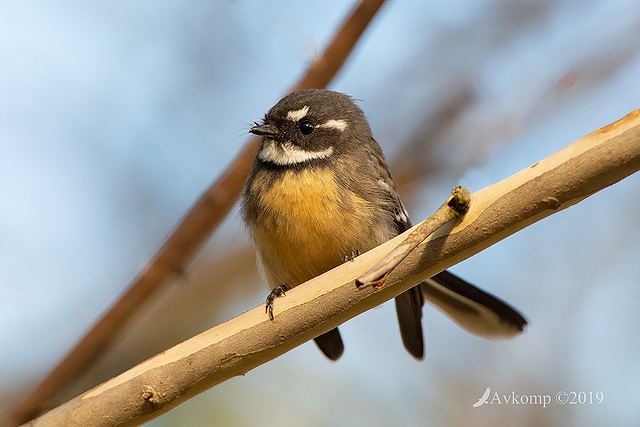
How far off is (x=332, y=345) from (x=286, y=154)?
1.42 meters

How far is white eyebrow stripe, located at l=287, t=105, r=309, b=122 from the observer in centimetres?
491

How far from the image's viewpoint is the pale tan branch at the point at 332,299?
2625 millimetres

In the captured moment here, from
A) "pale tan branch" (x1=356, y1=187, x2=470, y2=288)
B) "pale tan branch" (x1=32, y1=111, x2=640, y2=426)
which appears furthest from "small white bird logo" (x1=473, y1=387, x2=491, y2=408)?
"pale tan branch" (x1=356, y1=187, x2=470, y2=288)

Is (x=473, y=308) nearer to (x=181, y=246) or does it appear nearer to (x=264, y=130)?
(x=264, y=130)

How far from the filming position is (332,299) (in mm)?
3084

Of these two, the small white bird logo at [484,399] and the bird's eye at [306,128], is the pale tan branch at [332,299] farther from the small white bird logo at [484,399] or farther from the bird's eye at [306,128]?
the small white bird logo at [484,399]

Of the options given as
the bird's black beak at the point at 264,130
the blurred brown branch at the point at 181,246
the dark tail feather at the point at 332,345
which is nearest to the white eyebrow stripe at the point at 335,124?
the bird's black beak at the point at 264,130

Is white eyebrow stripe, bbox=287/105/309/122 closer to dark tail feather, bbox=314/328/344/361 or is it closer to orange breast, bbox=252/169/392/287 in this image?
orange breast, bbox=252/169/392/287

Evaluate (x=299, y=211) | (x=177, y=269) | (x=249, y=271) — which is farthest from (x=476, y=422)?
(x=177, y=269)

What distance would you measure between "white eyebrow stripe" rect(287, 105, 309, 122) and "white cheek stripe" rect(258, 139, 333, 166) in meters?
0.21

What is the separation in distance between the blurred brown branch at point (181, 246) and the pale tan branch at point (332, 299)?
36 centimetres

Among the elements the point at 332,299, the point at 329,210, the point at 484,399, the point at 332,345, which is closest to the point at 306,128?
the point at 329,210

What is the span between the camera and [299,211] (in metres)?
4.30

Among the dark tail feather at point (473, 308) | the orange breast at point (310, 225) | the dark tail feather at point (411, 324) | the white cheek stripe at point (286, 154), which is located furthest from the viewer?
the dark tail feather at point (411, 324)
